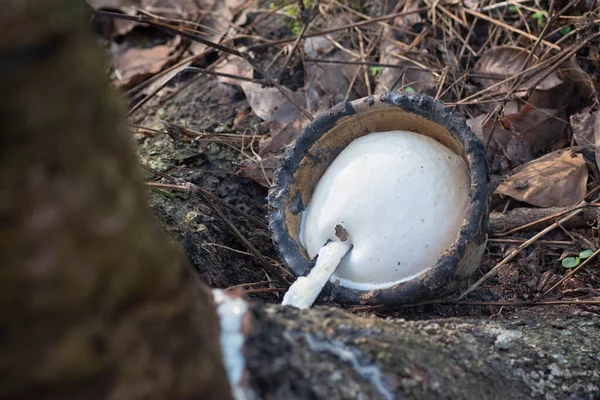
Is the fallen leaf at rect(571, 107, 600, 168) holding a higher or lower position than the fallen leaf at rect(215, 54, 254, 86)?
higher

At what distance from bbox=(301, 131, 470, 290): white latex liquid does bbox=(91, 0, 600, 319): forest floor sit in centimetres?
16

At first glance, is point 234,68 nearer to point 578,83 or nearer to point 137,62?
point 137,62

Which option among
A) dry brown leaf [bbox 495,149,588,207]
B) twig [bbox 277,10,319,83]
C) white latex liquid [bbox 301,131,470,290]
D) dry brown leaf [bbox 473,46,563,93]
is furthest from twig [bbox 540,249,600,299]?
twig [bbox 277,10,319,83]

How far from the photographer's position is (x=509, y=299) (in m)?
2.07

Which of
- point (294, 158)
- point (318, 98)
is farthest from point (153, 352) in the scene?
point (318, 98)

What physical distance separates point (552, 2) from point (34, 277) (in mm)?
2514

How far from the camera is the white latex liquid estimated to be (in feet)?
5.84

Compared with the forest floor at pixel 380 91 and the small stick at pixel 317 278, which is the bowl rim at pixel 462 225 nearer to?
the small stick at pixel 317 278

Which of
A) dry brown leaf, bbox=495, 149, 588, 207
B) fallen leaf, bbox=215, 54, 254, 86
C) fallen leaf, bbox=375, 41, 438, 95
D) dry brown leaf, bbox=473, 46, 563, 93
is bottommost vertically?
dry brown leaf, bbox=495, 149, 588, 207

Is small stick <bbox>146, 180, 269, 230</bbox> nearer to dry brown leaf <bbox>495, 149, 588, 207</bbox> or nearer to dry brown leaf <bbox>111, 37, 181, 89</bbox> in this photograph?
dry brown leaf <bbox>495, 149, 588, 207</bbox>

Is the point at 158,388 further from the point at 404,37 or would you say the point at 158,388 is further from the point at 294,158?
the point at 404,37

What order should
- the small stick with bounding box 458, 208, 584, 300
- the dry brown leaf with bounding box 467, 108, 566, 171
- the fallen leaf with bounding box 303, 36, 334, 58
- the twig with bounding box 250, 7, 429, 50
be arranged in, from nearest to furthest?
the small stick with bounding box 458, 208, 584, 300 → the dry brown leaf with bounding box 467, 108, 566, 171 → the twig with bounding box 250, 7, 429, 50 → the fallen leaf with bounding box 303, 36, 334, 58

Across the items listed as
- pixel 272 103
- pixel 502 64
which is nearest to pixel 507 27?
pixel 502 64

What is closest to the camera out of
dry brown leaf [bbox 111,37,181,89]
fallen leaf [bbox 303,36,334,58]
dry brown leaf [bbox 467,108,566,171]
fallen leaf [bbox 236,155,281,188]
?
fallen leaf [bbox 236,155,281,188]
